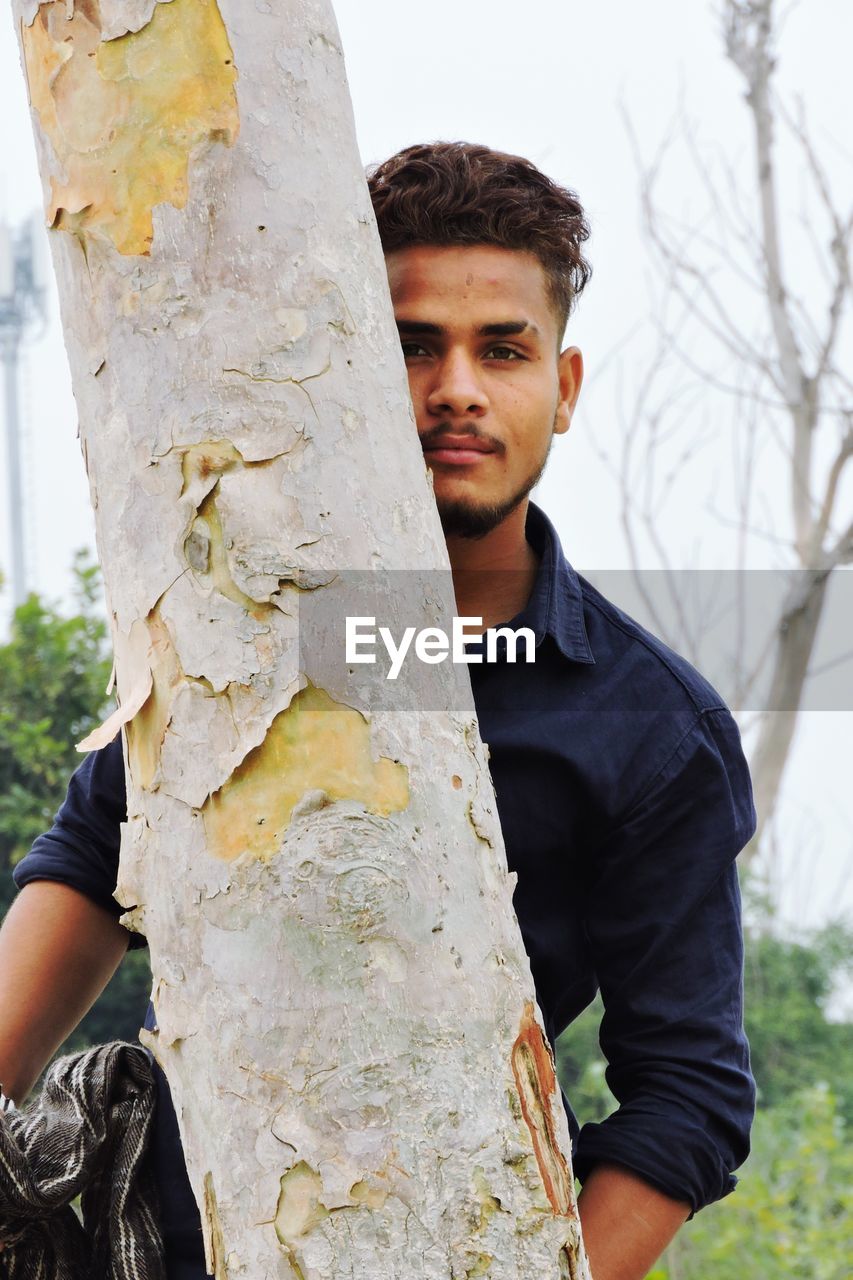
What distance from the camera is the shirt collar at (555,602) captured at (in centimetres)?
168

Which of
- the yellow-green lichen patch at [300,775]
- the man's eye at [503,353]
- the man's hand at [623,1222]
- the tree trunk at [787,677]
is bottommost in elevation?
the tree trunk at [787,677]

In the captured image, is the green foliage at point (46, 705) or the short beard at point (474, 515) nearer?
the short beard at point (474, 515)

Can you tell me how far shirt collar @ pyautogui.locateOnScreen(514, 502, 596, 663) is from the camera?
1.68m

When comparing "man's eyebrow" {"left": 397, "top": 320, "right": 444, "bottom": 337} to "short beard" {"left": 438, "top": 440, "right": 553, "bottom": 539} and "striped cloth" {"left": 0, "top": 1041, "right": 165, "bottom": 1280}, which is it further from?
"striped cloth" {"left": 0, "top": 1041, "right": 165, "bottom": 1280}

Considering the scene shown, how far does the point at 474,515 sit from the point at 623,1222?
76 cm

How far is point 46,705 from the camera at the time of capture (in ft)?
14.9

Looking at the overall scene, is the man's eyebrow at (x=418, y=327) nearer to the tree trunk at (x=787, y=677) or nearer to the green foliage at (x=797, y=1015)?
the tree trunk at (x=787, y=677)

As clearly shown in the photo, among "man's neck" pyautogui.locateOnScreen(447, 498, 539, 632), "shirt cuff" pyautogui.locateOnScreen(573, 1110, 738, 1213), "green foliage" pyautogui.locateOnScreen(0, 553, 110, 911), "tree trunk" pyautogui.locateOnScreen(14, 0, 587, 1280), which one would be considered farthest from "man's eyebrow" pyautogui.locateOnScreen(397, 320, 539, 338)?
"green foliage" pyautogui.locateOnScreen(0, 553, 110, 911)

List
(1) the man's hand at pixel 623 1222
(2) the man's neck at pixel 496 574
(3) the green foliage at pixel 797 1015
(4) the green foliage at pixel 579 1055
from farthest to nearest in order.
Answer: (3) the green foliage at pixel 797 1015 < (4) the green foliage at pixel 579 1055 < (2) the man's neck at pixel 496 574 < (1) the man's hand at pixel 623 1222

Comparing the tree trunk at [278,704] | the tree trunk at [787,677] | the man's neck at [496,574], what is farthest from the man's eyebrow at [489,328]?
the tree trunk at [787,677]

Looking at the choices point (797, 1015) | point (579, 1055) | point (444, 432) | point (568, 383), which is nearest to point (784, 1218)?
point (579, 1055)

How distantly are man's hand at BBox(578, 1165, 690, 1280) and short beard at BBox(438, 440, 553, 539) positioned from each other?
0.70 m

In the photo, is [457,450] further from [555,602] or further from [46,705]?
[46,705]

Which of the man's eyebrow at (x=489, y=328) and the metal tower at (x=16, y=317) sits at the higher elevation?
the man's eyebrow at (x=489, y=328)
